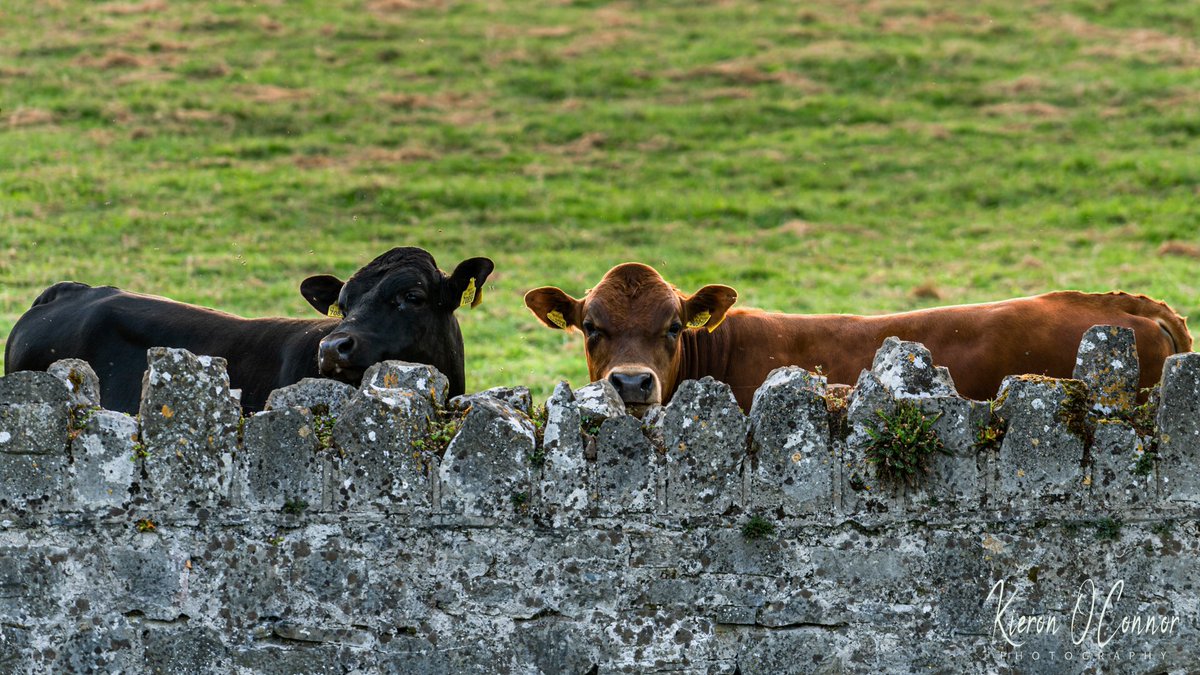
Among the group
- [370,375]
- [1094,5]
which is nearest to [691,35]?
[1094,5]

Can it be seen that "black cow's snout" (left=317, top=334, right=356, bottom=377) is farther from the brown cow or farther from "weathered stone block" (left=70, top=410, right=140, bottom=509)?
"weathered stone block" (left=70, top=410, right=140, bottom=509)

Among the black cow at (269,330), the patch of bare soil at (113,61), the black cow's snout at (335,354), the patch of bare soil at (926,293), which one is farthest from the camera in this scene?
the patch of bare soil at (113,61)

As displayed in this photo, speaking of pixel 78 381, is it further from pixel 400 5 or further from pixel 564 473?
pixel 400 5

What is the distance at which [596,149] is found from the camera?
26.4 metres

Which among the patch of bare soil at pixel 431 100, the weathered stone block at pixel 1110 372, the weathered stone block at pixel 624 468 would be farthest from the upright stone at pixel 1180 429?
the patch of bare soil at pixel 431 100

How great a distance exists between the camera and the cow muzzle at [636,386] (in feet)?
25.7

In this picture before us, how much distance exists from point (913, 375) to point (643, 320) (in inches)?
135

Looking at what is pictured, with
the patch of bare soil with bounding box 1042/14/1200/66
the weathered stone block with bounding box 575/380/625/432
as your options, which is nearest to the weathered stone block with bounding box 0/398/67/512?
the weathered stone block with bounding box 575/380/625/432

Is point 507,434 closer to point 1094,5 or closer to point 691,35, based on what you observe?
point 691,35

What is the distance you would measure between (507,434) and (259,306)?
487 inches

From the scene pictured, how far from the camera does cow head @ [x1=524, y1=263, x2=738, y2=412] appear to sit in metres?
8.65

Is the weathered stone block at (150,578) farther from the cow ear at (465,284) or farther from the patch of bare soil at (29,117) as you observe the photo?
the patch of bare soil at (29,117)

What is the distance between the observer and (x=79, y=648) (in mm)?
5270

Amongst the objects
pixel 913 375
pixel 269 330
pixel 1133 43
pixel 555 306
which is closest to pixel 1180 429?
pixel 913 375
